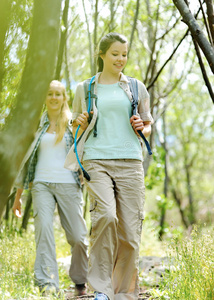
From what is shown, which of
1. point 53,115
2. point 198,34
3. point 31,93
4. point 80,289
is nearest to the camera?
point 31,93

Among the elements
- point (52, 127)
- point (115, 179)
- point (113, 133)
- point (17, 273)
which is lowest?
point (17, 273)

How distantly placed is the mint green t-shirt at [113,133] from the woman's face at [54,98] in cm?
133

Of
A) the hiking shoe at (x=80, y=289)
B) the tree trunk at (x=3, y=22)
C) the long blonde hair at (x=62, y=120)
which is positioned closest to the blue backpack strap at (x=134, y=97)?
the long blonde hair at (x=62, y=120)

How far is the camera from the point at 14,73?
2.71 meters

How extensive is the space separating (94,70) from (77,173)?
254 centimetres

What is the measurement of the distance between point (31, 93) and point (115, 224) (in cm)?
173

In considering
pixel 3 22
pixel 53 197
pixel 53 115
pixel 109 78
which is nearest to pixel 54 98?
pixel 53 115

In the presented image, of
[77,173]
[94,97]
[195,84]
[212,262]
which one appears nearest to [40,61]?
[94,97]

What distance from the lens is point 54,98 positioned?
5.35 meters

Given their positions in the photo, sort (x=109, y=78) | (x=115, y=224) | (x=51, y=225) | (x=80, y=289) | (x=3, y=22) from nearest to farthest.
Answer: (x=3, y=22)
(x=115, y=224)
(x=109, y=78)
(x=51, y=225)
(x=80, y=289)

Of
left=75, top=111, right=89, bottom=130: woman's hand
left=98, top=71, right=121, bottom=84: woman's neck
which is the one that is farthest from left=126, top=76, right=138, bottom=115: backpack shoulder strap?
left=75, top=111, right=89, bottom=130: woman's hand

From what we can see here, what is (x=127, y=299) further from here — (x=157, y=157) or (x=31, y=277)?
(x=157, y=157)

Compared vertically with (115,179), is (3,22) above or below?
above

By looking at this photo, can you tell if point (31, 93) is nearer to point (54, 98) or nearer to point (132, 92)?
point (132, 92)
